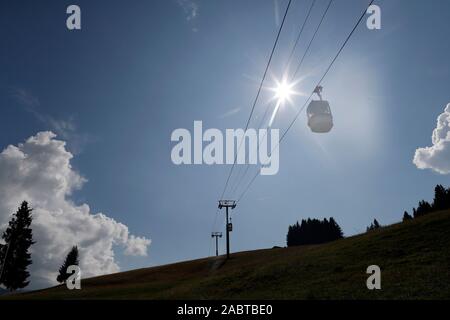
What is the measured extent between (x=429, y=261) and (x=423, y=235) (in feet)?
29.4

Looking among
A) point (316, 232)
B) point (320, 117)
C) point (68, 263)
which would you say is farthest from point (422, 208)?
point (320, 117)

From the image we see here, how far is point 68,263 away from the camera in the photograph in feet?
333

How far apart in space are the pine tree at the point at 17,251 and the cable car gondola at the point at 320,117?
2698 inches

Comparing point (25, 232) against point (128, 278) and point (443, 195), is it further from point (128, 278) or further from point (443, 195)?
point (443, 195)

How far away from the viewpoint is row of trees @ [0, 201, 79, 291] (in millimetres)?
67250

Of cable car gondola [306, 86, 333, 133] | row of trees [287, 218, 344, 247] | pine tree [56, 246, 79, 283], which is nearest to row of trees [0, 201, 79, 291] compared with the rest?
pine tree [56, 246, 79, 283]

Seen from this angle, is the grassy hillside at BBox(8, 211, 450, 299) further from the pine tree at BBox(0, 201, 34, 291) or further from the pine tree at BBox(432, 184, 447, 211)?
the pine tree at BBox(432, 184, 447, 211)

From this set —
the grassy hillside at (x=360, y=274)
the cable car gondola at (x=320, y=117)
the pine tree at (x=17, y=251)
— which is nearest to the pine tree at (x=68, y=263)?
the pine tree at (x=17, y=251)

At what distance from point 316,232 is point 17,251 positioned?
374 ft

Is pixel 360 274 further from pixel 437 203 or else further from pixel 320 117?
pixel 437 203

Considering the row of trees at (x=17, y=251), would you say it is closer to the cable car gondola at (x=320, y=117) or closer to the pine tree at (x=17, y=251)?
the pine tree at (x=17, y=251)

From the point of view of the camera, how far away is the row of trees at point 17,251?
6725cm
